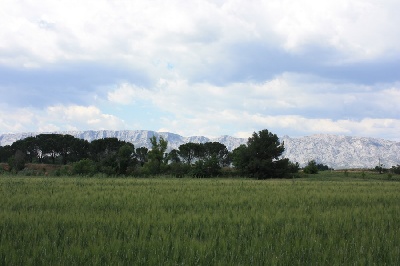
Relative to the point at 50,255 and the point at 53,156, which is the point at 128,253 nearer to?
the point at 50,255

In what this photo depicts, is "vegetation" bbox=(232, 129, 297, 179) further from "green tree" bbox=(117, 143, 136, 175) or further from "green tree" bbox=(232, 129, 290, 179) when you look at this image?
"green tree" bbox=(117, 143, 136, 175)

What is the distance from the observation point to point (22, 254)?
18.5 ft

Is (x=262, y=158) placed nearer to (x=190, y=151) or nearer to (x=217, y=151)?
(x=190, y=151)

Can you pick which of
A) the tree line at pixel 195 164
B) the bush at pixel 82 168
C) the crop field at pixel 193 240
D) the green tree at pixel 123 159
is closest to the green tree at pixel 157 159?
the tree line at pixel 195 164

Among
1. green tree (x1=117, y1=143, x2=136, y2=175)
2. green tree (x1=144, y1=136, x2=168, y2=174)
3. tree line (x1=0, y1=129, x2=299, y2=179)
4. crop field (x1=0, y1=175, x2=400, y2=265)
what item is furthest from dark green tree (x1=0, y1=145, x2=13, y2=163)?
crop field (x1=0, y1=175, x2=400, y2=265)

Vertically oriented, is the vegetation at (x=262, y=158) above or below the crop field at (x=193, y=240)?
above

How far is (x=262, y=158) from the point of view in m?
71.2

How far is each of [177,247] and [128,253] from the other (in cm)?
87

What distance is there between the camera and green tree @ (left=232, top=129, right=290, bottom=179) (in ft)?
228

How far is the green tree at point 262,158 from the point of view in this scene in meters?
69.4

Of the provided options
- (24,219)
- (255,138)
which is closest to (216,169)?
(255,138)

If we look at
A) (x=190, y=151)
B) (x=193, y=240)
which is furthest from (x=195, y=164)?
(x=193, y=240)

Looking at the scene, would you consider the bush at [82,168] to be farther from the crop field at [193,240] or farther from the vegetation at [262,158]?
the crop field at [193,240]

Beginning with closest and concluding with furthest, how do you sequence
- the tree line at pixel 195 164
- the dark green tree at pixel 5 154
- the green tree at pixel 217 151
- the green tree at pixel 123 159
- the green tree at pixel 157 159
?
the tree line at pixel 195 164
the green tree at pixel 123 159
the green tree at pixel 157 159
the dark green tree at pixel 5 154
the green tree at pixel 217 151
